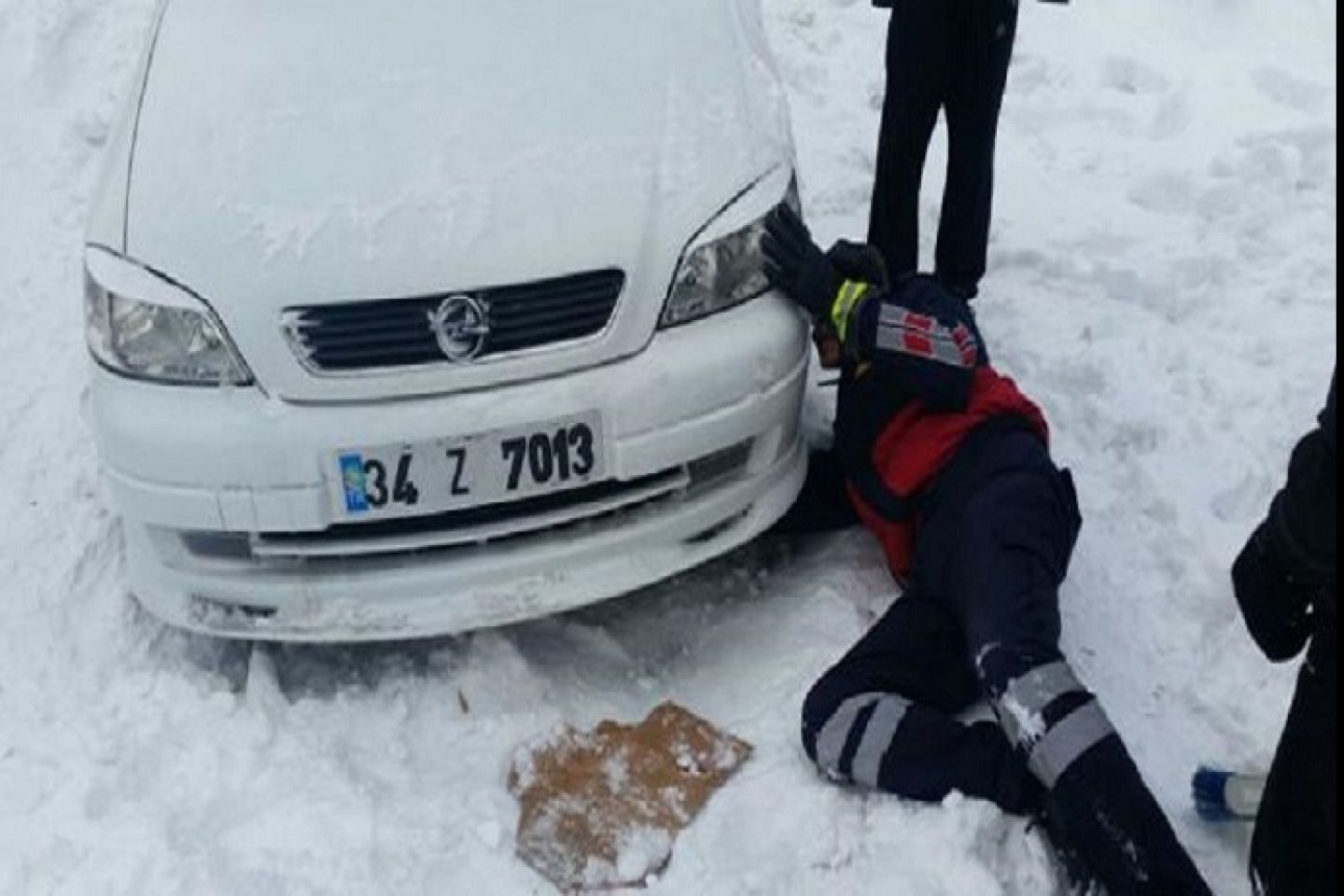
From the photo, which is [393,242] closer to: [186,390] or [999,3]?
[186,390]

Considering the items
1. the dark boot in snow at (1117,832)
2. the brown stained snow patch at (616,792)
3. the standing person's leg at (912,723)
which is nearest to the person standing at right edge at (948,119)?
the standing person's leg at (912,723)

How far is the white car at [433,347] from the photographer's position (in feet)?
10.7

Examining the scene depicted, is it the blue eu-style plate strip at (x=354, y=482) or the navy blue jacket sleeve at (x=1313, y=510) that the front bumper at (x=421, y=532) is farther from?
the navy blue jacket sleeve at (x=1313, y=510)

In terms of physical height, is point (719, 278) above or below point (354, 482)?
above

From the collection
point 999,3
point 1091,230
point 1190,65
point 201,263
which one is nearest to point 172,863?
point 201,263

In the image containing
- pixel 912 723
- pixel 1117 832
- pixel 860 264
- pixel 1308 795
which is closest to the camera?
pixel 1308 795

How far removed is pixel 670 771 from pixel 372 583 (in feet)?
2.22

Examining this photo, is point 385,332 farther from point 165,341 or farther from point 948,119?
point 948,119

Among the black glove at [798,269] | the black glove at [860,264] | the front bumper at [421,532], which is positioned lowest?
the front bumper at [421,532]

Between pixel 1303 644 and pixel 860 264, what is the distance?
1.50 m

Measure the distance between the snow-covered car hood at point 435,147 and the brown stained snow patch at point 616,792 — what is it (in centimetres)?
76

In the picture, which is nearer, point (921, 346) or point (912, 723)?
point (912, 723)

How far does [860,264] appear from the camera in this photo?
12.2 ft

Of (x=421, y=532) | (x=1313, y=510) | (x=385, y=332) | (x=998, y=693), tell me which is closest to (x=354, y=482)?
(x=421, y=532)
